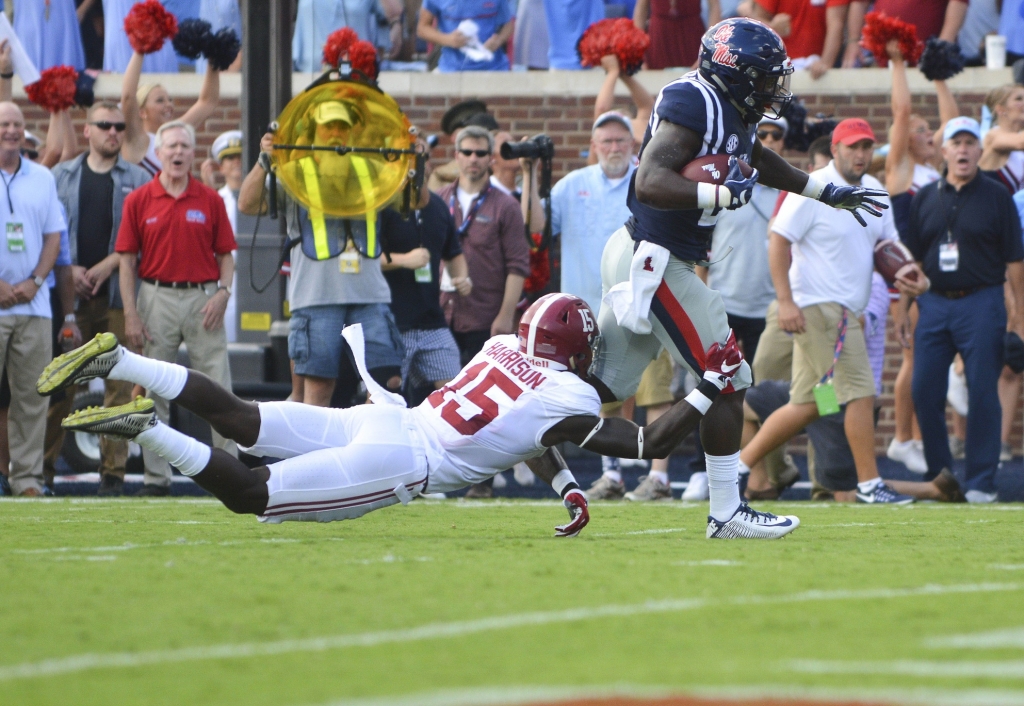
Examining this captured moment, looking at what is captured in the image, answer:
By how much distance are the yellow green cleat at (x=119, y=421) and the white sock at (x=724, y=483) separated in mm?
2118

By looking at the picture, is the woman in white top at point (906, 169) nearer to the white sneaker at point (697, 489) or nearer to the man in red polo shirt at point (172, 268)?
the white sneaker at point (697, 489)

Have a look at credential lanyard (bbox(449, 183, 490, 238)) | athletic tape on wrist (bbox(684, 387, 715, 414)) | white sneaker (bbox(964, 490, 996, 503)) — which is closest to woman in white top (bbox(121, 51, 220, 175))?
credential lanyard (bbox(449, 183, 490, 238))

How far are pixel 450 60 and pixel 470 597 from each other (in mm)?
9449

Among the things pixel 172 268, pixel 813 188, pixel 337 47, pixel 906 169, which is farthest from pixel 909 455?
pixel 172 268

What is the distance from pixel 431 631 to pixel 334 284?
5324mm

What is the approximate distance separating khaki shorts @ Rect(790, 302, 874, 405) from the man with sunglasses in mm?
4113

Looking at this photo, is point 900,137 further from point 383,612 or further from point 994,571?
point 383,612

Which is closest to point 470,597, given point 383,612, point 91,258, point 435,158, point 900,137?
point 383,612

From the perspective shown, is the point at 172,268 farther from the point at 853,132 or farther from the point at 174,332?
the point at 853,132

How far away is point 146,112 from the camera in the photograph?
1092 cm

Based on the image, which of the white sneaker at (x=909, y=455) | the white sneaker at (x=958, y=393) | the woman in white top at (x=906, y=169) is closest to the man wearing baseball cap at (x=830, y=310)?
the woman in white top at (x=906, y=169)

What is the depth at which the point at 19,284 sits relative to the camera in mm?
8797

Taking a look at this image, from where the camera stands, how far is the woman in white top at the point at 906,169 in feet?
33.4

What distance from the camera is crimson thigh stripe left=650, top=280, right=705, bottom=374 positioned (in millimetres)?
5832
